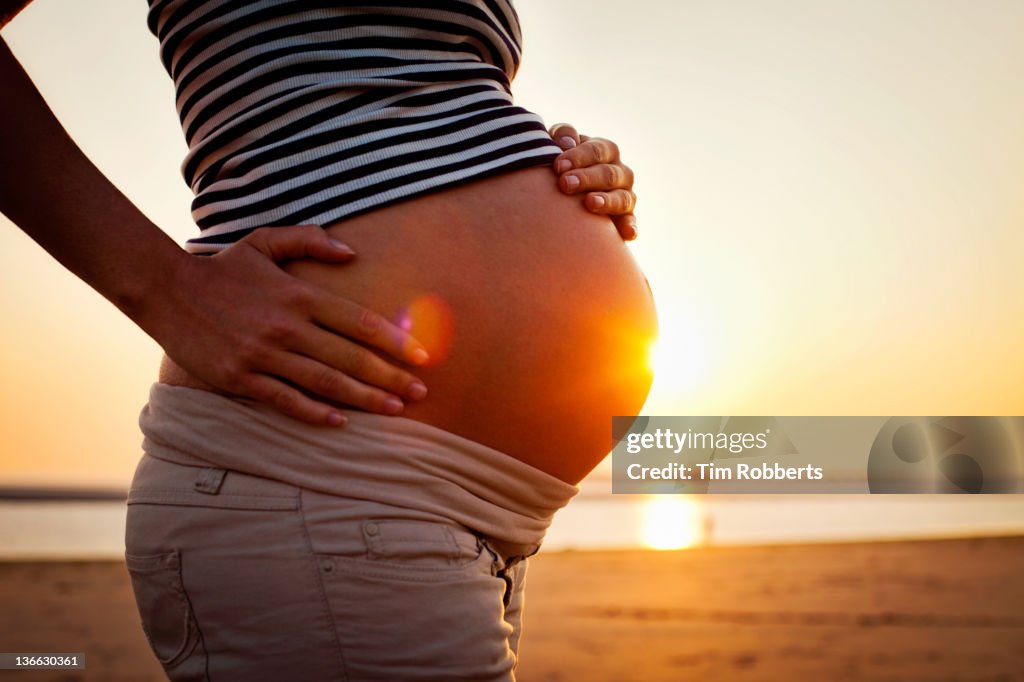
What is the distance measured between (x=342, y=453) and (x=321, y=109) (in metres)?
0.39

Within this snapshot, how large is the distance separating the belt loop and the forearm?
18 cm

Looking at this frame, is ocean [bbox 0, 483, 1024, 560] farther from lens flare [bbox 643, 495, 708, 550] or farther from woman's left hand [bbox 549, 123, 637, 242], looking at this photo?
woman's left hand [bbox 549, 123, 637, 242]

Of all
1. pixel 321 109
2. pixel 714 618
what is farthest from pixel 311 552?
pixel 714 618

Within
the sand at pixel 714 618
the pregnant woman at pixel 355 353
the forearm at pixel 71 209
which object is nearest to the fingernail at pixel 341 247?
the pregnant woman at pixel 355 353

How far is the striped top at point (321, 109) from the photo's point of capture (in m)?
0.82

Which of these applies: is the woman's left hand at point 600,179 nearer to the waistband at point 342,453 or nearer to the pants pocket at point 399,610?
the waistband at point 342,453

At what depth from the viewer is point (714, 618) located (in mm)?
3916

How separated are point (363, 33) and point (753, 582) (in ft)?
15.4

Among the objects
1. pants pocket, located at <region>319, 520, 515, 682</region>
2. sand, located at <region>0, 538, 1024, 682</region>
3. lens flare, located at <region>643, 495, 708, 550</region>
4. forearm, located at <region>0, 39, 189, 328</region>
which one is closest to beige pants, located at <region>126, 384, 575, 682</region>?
pants pocket, located at <region>319, 520, 515, 682</region>

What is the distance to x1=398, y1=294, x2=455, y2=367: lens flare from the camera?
820mm

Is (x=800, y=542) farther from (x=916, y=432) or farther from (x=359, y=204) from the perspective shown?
(x=359, y=204)

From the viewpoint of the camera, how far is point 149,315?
2.49ft

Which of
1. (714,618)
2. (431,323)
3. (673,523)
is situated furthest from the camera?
(673,523)

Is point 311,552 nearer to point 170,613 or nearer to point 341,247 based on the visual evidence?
point 170,613
